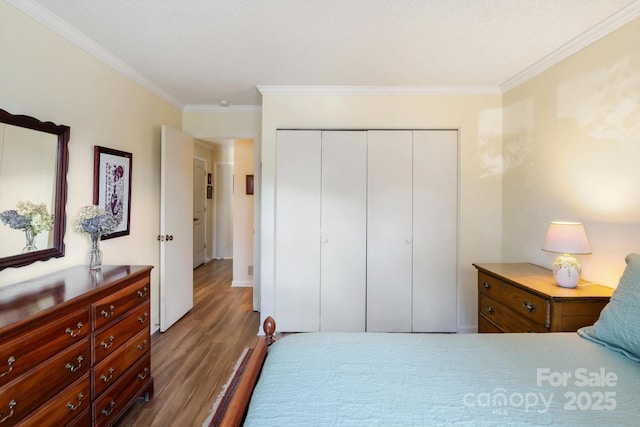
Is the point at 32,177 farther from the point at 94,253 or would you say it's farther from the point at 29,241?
the point at 94,253

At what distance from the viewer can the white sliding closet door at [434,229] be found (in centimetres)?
306

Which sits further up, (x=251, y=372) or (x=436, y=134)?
(x=436, y=134)

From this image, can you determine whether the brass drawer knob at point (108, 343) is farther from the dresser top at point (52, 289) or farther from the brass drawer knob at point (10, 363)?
the brass drawer knob at point (10, 363)

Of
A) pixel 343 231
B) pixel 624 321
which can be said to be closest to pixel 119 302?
pixel 343 231

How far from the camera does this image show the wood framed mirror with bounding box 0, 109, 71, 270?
157 cm

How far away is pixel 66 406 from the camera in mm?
1375

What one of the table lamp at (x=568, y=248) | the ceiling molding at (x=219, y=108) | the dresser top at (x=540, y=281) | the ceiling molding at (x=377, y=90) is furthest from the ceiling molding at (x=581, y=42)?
the ceiling molding at (x=219, y=108)

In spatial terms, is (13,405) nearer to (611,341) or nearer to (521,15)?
(611,341)

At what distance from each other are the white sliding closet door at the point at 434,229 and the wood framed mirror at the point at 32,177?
2862 millimetres

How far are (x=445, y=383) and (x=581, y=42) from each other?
2.50 m

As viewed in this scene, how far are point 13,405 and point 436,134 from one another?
3403 mm

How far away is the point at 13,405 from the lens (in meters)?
1.14

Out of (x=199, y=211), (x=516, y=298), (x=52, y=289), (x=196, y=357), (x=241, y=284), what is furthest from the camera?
(x=199, y=211)

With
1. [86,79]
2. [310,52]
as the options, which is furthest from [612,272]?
[86,79]
